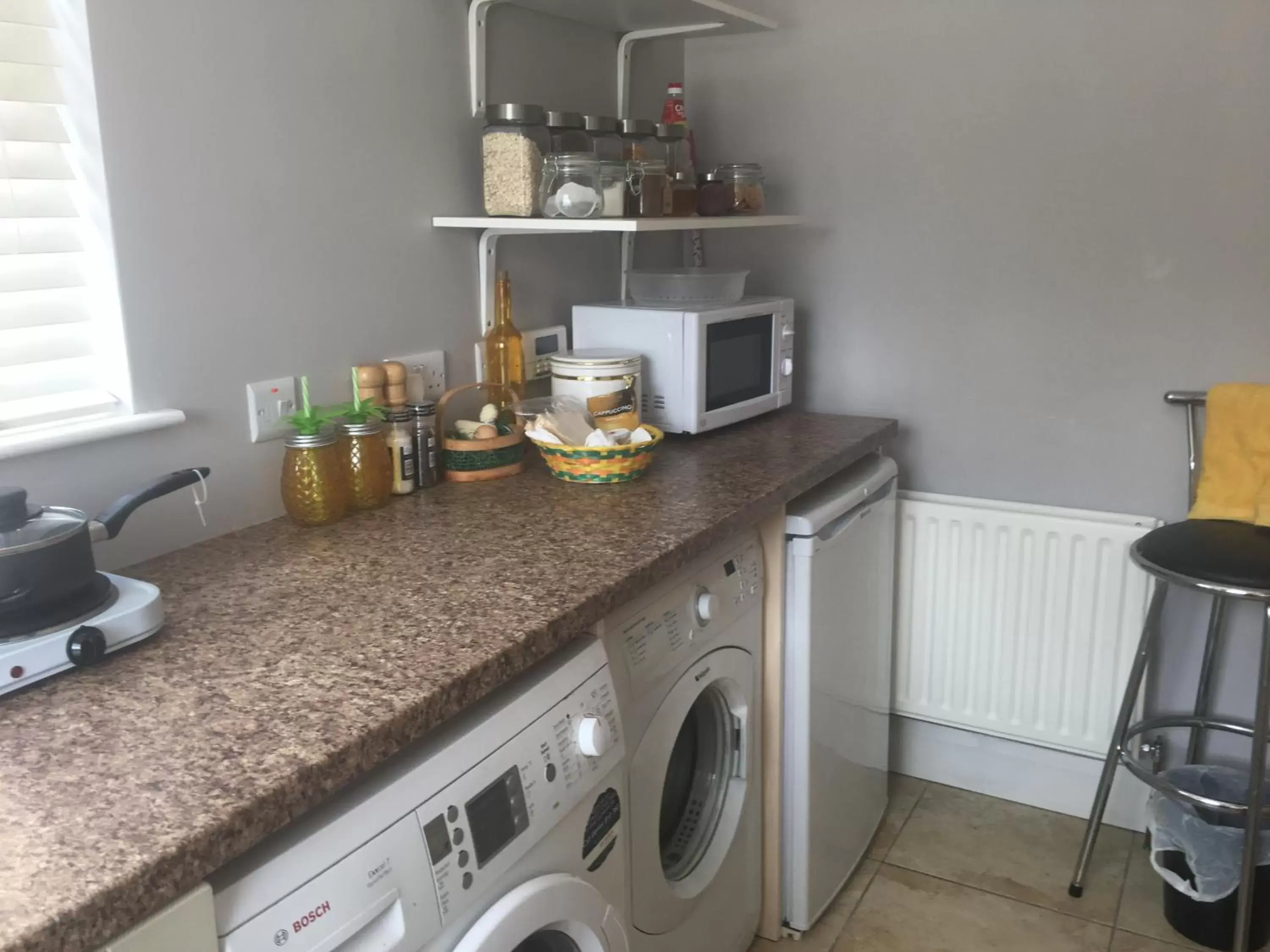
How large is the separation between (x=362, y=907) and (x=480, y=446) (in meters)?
1.00

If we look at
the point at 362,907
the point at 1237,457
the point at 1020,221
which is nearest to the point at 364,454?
the point at 362,907

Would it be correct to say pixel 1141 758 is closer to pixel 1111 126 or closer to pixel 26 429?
pixel 1111 126

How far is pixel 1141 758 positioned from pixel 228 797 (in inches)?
83.0

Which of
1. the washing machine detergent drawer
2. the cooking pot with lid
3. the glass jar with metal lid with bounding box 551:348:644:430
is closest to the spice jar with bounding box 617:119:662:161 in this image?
the glass jar with metal lid with bounding box 551:348:644:430

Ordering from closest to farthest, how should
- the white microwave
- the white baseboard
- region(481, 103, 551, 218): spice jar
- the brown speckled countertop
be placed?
1. the brown speckled countertop
2. region(481, 103, 551, 218): spice jar
3. the white microwave
4. the white baseboard

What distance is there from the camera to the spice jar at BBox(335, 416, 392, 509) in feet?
5.32

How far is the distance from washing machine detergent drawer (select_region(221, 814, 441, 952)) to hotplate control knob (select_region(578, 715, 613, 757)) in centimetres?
26

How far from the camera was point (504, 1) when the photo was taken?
6.29ft

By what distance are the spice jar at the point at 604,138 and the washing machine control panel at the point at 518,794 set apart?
1065 mm

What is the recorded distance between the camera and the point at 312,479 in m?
1.55

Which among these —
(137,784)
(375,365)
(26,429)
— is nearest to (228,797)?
(137,784)

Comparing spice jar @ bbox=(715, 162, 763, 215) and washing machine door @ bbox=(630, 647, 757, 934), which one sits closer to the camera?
washing machine door @ bbox=(630, 647, 757, 934)

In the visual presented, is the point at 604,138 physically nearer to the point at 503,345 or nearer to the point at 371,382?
the point at 503,345

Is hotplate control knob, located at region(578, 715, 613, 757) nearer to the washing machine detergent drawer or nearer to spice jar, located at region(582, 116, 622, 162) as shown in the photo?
the washing machine detergent drawer
